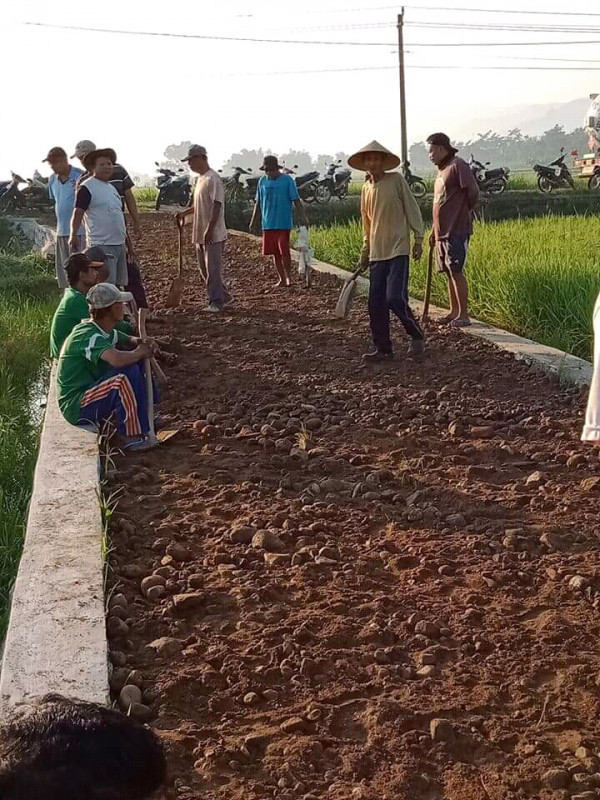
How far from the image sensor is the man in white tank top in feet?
22.4

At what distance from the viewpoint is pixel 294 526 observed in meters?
3.96

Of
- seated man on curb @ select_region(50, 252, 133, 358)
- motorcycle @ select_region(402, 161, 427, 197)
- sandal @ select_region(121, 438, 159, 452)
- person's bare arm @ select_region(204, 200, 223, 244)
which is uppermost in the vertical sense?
motorcycle @ select_region(402, 161, 427, 197)

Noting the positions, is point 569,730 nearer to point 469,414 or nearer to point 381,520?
point 381,520

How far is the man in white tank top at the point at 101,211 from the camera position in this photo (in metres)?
6.83

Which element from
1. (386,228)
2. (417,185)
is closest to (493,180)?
(417,185)

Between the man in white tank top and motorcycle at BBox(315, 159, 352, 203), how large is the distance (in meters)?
14.9

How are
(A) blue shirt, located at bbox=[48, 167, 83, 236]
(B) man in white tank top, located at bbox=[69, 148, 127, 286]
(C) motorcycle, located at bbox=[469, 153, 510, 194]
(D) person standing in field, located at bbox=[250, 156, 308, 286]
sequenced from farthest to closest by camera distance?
(C) motorcycle, located at bbox=[469, 153, 510, 194]
(D) person standing in field, located at bbox=[250, 156, 308, 286]
(A) blue shirt, located at bbox=[48, 167, 83, 236]
(B) man in white tank top, located at bbox=[69, 148, 127, 286]

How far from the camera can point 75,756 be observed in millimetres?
1408

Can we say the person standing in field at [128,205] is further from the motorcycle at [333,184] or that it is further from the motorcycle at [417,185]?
the motorcycle at [417,185]

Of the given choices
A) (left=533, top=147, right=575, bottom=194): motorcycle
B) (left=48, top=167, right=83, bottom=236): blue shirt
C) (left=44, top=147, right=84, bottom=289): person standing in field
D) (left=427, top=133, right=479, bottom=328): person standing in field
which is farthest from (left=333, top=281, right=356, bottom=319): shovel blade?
(left=533, top=147, right=575, bottom=194): motorcycle

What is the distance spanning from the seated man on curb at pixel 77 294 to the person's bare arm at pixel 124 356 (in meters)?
0.56

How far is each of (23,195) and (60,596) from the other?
62.7ft

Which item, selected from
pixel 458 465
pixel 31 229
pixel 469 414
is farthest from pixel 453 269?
pixel 31 229

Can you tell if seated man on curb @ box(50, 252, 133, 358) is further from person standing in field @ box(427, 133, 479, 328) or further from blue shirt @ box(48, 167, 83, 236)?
person standing in field @ box(427, 133, 479, 328)
